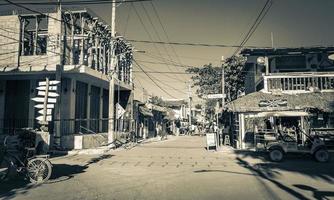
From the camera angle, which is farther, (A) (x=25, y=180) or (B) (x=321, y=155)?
(B) (x=321, y=155)

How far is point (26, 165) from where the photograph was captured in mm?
10672

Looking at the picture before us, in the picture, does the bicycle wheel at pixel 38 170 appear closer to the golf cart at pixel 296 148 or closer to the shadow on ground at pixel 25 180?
the shadow on ground at pixel 25 180

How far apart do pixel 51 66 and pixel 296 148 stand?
15799mm

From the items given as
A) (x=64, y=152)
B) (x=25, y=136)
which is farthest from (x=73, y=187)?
(x=64, y=152)

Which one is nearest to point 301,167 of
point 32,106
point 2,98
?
point 32,106

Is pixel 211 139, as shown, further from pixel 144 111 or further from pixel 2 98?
pixel 2 98

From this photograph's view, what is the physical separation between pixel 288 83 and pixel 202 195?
1707cm

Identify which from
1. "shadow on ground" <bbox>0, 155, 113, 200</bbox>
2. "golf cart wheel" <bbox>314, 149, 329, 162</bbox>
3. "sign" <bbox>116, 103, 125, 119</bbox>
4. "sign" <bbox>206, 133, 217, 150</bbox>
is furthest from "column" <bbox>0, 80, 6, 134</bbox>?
"golf cart wheel" <bbox>314, 149, 329, 162</bbox>

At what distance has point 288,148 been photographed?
1666 cm

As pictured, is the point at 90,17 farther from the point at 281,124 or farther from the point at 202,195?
the point at 202,195

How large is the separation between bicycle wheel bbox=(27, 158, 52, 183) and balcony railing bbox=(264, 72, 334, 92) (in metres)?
16.9

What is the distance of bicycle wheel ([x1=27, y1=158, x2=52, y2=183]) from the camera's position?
1046 cm

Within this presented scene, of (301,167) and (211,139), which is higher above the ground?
(211,139)

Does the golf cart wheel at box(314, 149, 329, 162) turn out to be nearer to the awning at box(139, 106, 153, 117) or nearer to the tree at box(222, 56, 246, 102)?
the awning at box(139, 106, 153, 117)
